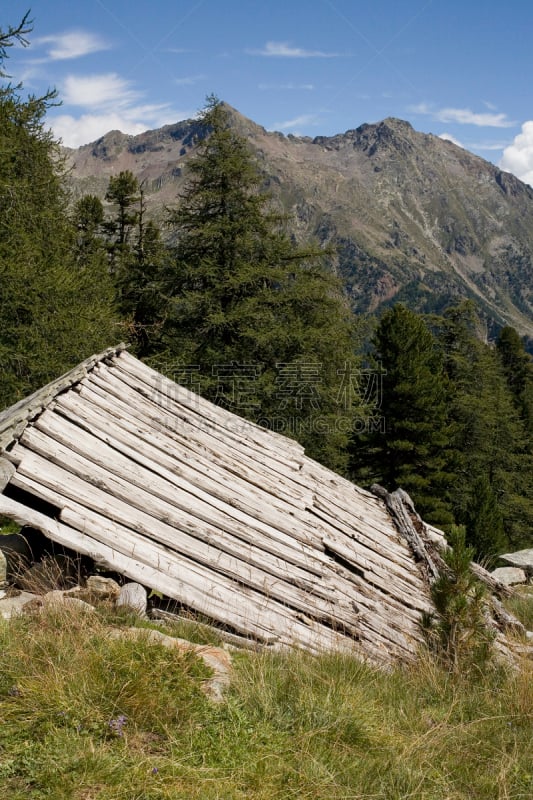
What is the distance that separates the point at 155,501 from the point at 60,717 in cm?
232

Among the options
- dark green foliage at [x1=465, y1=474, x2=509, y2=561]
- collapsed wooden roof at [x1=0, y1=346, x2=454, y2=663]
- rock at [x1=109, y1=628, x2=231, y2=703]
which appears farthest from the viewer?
dark green foliage at [x1=465, y1=474, x2=509, y2=561]

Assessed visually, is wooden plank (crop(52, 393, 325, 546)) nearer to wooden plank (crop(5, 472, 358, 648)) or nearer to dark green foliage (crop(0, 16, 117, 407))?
wooden plank (crop(5, 472, 358, 648))

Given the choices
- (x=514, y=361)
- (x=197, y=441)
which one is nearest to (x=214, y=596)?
(x=197, y=441)

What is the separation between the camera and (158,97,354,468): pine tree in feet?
64.8

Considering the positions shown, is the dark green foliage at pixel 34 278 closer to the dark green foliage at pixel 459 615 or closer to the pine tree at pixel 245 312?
the pine tree at pixel 245 312

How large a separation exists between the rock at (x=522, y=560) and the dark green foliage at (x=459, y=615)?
1236cm

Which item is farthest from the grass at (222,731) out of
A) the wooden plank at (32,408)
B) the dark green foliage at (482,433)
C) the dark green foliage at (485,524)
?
the dark green foliage at (482,433)

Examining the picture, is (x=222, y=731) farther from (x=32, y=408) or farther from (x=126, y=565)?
(x=32, y=408)

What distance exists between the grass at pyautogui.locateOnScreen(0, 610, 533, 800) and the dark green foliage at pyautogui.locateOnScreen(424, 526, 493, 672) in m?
0.54

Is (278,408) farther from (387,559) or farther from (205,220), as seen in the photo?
(387,559)

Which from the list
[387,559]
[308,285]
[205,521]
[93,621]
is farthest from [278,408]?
→ [93,621]

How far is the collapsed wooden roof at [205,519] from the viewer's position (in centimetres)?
441

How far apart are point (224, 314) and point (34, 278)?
21.1ft

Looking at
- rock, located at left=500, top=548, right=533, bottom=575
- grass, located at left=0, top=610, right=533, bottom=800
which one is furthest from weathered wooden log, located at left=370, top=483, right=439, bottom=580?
rock, located at left=500, top=548, right=533, bottom=575
